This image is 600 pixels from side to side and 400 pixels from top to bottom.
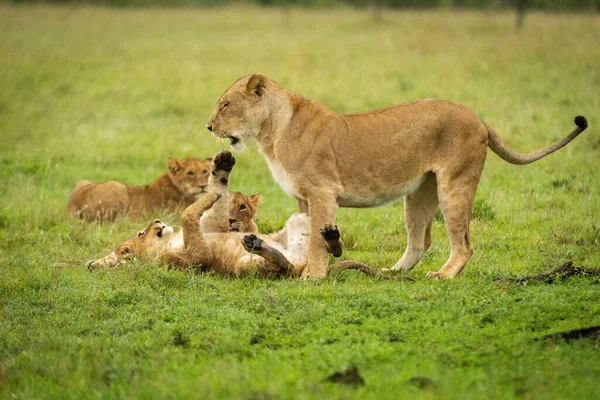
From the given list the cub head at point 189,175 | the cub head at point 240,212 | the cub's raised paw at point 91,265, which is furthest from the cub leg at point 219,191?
the cub head at point 189,175

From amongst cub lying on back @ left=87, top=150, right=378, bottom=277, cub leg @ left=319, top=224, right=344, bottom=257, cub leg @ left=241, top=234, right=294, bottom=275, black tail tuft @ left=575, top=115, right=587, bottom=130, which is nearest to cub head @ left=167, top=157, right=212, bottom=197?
cub lying on back @ left=87, top=150, right=378, bottom=277

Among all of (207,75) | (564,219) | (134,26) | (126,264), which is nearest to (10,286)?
(126,264)

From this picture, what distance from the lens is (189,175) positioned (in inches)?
416

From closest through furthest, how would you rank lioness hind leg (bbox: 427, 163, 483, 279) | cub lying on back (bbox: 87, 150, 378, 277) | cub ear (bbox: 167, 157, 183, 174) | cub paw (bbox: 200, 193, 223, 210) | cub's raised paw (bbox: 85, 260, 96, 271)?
1. lioness hind leg (bbox: 427, 163, 483, 279)
2. cub lying on back (bbox: 87, 150, 378, 277)
3. cub paw (bbox: 200, 193, 223, 210)
4. cub's raised paw (bbox: 85, 260, 96, 271)
5. cub ear (bbox: 167, 157, 183, 174)

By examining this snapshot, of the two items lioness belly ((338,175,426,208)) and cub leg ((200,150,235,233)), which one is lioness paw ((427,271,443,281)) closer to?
lioness belly ((338,175,426,208))

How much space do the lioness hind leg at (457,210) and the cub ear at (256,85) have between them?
5.13 feet

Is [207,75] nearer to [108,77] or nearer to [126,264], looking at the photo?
[108,77]

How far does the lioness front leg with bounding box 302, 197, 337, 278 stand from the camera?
6.95 metres

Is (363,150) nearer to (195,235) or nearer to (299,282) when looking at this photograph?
(299,282)

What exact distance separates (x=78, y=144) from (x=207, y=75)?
6.04m

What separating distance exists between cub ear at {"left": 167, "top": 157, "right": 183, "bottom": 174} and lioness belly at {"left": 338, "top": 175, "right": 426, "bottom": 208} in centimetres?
391

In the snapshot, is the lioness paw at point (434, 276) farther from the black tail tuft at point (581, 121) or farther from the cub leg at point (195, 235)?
the cub leg at point (195, 235)

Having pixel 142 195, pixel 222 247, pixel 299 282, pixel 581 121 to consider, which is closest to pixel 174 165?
pixel 142 195

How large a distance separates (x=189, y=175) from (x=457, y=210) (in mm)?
4418
